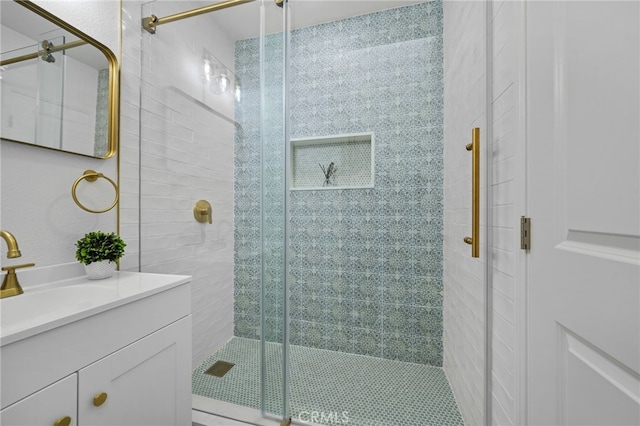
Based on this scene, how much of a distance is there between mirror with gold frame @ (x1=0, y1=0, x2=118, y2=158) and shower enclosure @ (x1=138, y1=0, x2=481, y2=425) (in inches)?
8.9

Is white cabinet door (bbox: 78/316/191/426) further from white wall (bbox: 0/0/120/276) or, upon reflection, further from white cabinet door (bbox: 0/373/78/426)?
white wall (bbox: 0/0/120/276)

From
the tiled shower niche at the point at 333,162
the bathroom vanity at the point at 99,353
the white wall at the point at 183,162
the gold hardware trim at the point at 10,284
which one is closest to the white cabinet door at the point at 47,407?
the bathroom vanity at the point at 99,353

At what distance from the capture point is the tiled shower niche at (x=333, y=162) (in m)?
1.94

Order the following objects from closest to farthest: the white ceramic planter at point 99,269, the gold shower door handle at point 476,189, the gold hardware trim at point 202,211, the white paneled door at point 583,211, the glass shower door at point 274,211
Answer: the white paneled door at point 583,211, the gold shower door handle at point 476,189, the white ceramic planter at point 99,269, the glass shower door at point 274,211, the gold hardware trim at point 202,211

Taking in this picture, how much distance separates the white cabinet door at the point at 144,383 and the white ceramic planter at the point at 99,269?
393 mm

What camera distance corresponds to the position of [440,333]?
177 cm

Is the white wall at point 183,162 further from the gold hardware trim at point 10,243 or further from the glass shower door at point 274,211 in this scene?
the gold hardware trim at point 10,243

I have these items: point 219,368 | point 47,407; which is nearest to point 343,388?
point 219,368

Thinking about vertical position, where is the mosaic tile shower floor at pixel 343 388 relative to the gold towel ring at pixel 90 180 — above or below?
below

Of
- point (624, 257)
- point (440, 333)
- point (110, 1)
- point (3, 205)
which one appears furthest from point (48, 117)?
point (440, 333)

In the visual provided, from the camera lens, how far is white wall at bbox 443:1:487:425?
1048 millimetres

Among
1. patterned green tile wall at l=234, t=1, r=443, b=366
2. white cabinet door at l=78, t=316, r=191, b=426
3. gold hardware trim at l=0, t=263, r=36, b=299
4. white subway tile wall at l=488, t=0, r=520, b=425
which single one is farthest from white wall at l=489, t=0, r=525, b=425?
gold hardware trim at l=0, t=263, r=36, b=299

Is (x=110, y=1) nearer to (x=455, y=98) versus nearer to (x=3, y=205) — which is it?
(x=3, y=205)

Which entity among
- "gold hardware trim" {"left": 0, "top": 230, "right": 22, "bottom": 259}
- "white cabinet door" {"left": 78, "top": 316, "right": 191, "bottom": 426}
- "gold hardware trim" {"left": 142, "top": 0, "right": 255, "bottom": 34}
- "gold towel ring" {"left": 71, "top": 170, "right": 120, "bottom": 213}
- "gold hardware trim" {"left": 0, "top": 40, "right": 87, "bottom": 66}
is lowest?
"white cabinet door" {"left": 78, "top": 316, "right": 191, "bottom": 426}
